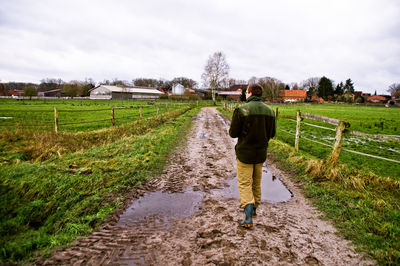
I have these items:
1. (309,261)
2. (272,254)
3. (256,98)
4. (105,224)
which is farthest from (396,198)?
(105,224)

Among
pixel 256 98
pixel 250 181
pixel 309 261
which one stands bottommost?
pixel 309 261

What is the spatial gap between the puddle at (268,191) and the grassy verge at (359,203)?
49 cm

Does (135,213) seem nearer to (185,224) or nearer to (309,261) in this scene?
(185,224)

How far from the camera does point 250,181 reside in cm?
335

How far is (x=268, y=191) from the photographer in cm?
478

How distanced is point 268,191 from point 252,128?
227cm

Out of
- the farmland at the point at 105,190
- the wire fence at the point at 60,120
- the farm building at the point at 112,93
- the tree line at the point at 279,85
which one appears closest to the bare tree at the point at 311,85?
the tree line at the point at 279,85

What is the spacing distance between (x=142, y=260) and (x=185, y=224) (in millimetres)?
926

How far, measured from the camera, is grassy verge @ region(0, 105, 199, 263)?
2779mm

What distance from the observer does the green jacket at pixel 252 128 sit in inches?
124

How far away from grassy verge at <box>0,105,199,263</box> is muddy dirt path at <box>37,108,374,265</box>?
31 cm

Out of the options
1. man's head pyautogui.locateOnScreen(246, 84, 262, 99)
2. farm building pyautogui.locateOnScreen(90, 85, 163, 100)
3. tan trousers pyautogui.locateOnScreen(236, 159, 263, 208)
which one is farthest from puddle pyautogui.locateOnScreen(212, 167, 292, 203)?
farm building pyautogui.locateOnScreen(90, 85, 163, 100)

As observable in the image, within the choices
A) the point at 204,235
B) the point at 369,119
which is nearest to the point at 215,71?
the point at 369,119

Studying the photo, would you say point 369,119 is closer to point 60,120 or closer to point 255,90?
point 255,90
